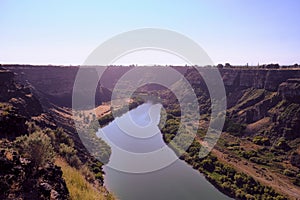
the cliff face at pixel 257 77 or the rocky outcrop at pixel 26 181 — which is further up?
the cliff face at pixel 257 77

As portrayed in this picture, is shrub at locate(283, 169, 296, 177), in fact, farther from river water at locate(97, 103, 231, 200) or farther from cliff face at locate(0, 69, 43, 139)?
cliff face at locate(0, 69, 43, 139)

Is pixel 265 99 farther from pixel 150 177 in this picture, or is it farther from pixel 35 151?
pixel 35 151

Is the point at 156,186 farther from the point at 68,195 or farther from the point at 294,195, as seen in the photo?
the point at 68,195

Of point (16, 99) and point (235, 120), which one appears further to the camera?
point (235, 120)

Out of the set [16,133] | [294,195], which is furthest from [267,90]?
[16,133]

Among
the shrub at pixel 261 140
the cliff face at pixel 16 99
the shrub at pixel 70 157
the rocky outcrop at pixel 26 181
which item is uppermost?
the cliff face at pixel 16 99

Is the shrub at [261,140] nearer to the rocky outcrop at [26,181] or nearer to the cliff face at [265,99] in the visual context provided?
the cliff face at [265,99]

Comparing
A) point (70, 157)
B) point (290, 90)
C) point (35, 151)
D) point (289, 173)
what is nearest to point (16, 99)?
point (70, 157)

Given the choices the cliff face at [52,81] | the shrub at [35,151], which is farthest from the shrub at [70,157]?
the cliff face at [52,81]
